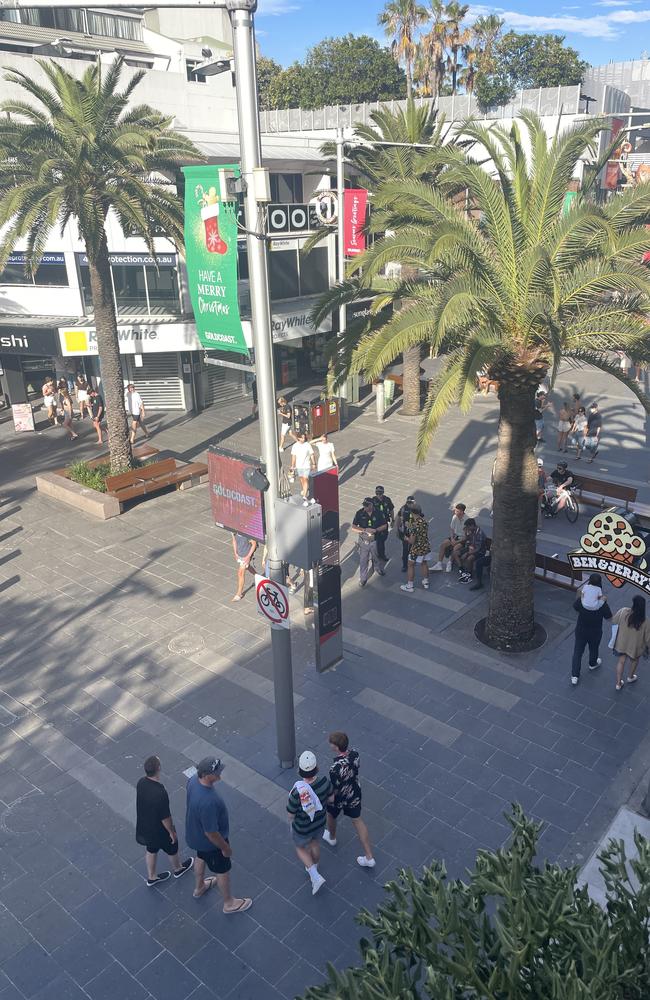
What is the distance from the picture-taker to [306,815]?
23.7 feet

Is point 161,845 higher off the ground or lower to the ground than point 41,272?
lower

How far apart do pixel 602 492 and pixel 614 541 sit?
270 inches

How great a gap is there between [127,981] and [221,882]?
1142 millimetres

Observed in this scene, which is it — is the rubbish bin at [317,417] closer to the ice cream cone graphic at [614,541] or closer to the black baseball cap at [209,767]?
the ice cream cone graphic at [614,541]

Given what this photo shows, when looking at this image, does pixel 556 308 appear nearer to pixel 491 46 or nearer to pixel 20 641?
pixel 20 641

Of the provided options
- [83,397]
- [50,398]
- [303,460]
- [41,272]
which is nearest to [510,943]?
[303,460]

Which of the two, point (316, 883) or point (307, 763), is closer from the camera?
point (307, 763)

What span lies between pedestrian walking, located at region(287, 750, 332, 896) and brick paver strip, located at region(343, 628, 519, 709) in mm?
3797

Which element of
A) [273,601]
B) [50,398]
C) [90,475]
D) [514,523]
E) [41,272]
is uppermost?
[41,272]

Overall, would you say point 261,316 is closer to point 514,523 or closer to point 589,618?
point 514,523

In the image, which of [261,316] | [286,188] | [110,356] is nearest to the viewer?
[261,316]

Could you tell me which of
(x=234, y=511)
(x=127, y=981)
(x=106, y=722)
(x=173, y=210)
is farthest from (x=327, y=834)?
(x=173, y=210)

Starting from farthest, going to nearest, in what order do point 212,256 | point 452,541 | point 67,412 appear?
point 67,412
point 452,541
point 212,256

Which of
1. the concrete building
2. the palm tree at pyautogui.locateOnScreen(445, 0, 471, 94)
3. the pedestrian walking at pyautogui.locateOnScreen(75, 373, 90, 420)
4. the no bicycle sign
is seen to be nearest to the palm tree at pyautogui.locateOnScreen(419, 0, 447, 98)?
the palm tree at pyautogui.locateOnScreen(445, 0, 471, 94)
